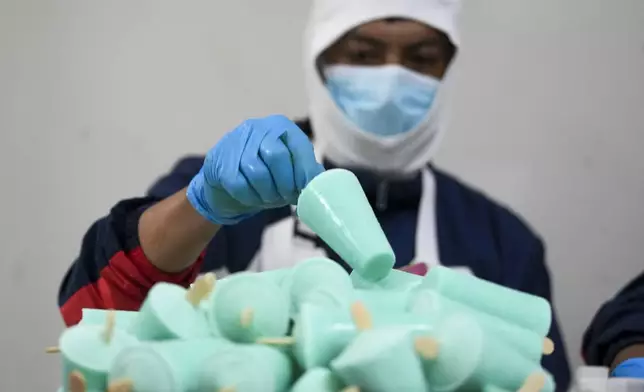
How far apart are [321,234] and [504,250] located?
534mm

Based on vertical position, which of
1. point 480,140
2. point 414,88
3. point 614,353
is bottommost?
point 614,353

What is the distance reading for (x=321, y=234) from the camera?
346mm

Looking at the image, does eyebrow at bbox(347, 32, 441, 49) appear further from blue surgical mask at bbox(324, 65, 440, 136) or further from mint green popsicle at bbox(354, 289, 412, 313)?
mint green popsicle at bbox(354, 289, 412, 313)

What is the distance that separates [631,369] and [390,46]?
444 mm

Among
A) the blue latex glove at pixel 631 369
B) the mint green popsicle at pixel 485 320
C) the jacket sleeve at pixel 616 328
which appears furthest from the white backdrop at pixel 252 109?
the mint green popsicle at pixel 485 320

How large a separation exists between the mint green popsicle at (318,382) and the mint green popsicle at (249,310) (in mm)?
28

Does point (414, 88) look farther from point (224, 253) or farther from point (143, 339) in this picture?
point (143, 339)

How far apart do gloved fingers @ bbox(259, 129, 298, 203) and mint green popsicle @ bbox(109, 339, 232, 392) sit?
19cm

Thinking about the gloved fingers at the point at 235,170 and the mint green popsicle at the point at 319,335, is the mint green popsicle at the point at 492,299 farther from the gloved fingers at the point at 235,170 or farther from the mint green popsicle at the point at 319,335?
the gloved fingers at the point at 235,170

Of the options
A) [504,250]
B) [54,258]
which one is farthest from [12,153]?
[504,250]

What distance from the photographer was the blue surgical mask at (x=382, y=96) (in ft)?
2.48

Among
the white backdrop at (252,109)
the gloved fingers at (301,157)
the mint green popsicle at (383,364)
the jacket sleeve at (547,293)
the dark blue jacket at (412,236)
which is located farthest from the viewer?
the white backdrop at (252,109)

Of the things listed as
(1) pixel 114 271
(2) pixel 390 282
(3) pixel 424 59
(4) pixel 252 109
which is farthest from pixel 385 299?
(4) pixel 252 109

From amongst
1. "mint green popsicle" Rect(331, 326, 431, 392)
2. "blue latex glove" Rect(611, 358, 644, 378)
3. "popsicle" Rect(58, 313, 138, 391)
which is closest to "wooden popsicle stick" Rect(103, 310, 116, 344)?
"popsicle" Rect(58, 313, 138, 391)
